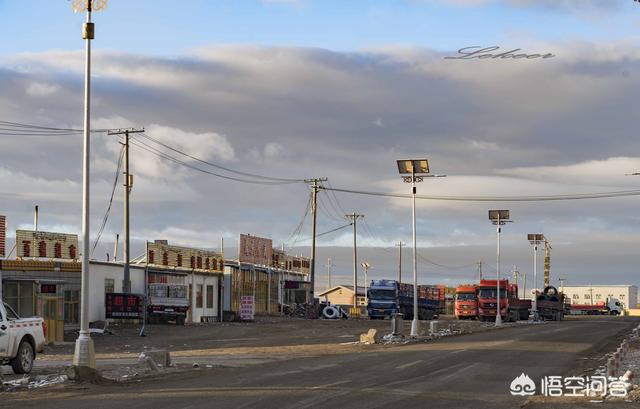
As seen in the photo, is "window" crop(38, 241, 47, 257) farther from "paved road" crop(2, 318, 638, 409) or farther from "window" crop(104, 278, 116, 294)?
"paved road" crop(2, 318, 638, 409)

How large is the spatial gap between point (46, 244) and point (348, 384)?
3680 cm

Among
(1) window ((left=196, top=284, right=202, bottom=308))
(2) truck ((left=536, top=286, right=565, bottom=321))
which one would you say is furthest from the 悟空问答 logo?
(2) truck ((left=536, top=286, right=565, bottom=321))

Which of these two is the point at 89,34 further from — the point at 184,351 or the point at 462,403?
the point at 184,351

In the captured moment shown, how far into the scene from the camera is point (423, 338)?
4431cm

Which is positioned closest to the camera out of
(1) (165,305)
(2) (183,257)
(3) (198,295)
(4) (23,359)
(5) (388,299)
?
(4) (23,359)

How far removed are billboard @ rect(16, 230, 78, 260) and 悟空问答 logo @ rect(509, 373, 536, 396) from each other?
119 feet

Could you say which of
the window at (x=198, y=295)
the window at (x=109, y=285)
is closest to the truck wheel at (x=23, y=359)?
the window at (x=109, y=285)

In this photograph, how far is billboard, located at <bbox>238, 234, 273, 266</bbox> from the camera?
280 feet

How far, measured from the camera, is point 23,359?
955 inches

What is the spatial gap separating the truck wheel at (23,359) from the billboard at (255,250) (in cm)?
5955

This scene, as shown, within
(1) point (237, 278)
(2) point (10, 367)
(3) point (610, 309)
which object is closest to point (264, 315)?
(1) point (237, 278)

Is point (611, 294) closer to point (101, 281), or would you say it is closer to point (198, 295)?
point (198, 295)

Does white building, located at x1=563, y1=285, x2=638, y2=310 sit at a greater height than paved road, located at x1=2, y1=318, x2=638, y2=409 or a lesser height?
lesser

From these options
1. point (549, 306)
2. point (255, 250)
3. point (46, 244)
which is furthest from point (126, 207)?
point (549, 306)
